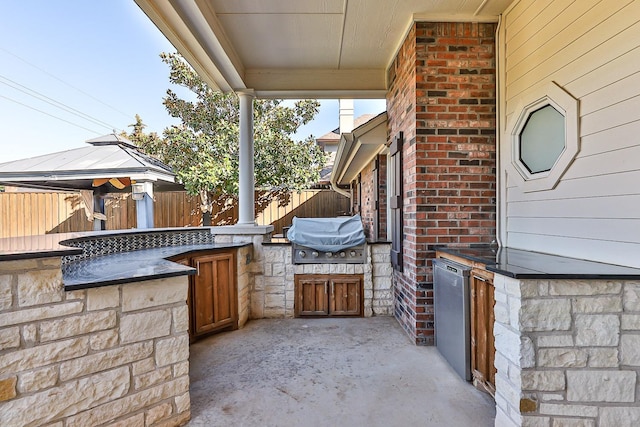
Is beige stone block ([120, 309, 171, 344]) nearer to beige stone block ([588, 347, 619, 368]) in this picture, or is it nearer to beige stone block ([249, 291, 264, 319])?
beige stone block ([249, 291, 264, 319])

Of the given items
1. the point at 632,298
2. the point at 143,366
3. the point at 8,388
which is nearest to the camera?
the point at 8,388

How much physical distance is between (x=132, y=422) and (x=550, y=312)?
2330mm

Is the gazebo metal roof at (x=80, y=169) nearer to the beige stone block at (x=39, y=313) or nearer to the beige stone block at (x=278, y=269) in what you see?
the beige stone block at (x=278, y=269)

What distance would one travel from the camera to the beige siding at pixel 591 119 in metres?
1.68

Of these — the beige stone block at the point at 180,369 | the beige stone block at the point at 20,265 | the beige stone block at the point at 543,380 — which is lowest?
the beige stone block at the point at 180,369

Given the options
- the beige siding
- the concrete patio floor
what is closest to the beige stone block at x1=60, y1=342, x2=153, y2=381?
the concrete patio floor

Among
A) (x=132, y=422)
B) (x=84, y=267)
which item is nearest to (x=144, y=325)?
(x=132, y=422)

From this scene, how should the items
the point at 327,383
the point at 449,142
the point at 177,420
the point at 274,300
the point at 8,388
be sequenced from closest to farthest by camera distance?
the point at 8,388
the point at 177,420
the point at 327,383
the point at 449,142
the point at 274,300

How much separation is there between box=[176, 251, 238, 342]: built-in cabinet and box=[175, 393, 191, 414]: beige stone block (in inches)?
46.4

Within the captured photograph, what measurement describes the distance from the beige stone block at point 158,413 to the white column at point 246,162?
92.5 inches

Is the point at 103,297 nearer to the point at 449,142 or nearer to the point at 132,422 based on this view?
the point at 132,422

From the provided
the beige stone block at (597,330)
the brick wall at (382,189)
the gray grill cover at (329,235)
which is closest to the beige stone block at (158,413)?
the gray grill cover at (329,235)

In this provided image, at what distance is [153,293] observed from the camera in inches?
70.4

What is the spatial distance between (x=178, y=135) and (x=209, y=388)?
6551 millimetres
